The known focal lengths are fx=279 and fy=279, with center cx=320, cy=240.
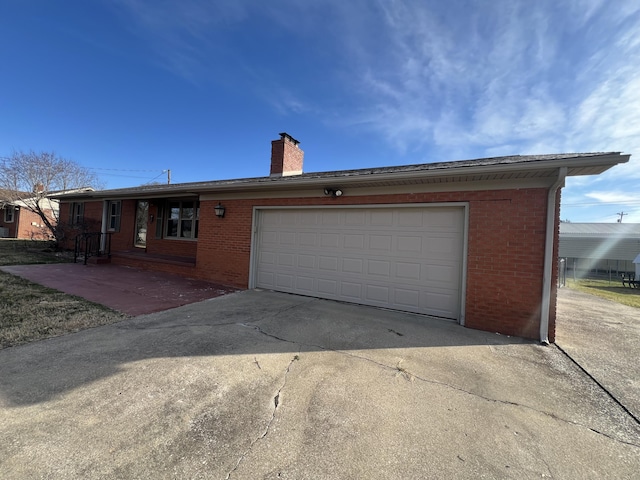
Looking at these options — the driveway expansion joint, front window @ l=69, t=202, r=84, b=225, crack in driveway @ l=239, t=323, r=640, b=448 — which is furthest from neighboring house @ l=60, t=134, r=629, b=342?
front window @ l=69, t=202, r=84, b=225

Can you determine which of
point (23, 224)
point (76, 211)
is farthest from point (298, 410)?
point (23, 224)

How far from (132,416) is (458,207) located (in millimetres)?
5637

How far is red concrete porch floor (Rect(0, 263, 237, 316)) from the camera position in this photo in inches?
229

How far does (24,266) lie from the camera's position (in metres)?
9.41

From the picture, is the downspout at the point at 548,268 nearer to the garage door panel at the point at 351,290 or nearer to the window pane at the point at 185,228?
the garage door panel at the point at 351,290

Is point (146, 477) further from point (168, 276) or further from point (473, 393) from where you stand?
point (168, 276)

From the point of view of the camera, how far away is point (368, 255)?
6.20 m

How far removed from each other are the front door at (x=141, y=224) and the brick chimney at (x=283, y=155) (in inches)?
258

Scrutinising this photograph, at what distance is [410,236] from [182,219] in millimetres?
9509

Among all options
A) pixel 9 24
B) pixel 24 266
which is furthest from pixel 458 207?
pixel 24 266

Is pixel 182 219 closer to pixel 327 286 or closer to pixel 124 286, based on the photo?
pixel 124 286

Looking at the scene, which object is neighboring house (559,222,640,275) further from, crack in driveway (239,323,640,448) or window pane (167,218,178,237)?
window pane (167,218,178,237)

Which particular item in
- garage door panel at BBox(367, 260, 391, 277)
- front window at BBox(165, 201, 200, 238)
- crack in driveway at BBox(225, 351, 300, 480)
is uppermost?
front window at BBox(165, 201, 200, 238)

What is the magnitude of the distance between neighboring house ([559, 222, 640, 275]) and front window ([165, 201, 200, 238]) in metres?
29.3
